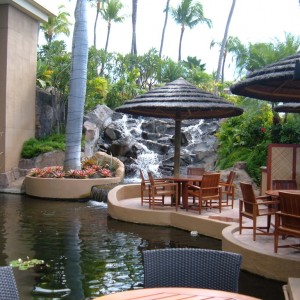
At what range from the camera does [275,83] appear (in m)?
7.05

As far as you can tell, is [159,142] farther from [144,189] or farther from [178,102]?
[178,102]

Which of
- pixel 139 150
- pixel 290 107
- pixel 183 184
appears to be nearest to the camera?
pixel 183 184

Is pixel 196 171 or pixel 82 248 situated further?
pixel 196 171

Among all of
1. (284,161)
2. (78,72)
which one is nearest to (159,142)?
(78,72)

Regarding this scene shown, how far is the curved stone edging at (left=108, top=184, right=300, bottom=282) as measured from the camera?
5.64m

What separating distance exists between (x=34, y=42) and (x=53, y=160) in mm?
5224

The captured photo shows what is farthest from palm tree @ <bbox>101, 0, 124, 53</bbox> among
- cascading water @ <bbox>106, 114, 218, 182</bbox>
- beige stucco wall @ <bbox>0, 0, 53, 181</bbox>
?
beige stucco wall @ <bbox>0, 0, 53, 181</bbox>

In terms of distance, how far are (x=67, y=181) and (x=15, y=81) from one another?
6048 mm

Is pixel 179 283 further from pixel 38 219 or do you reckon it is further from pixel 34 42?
pixel 34 42

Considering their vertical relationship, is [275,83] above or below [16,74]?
below

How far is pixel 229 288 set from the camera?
2.90 metres

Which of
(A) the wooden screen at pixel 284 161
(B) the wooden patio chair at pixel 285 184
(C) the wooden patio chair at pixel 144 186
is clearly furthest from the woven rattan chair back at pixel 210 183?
(A) the wooden screen at pixel 284 161

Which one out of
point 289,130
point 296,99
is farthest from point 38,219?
point 289,130

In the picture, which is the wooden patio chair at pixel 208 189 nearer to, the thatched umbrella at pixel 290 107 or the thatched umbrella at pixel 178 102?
the thatched umbrella at pixel 178 102
